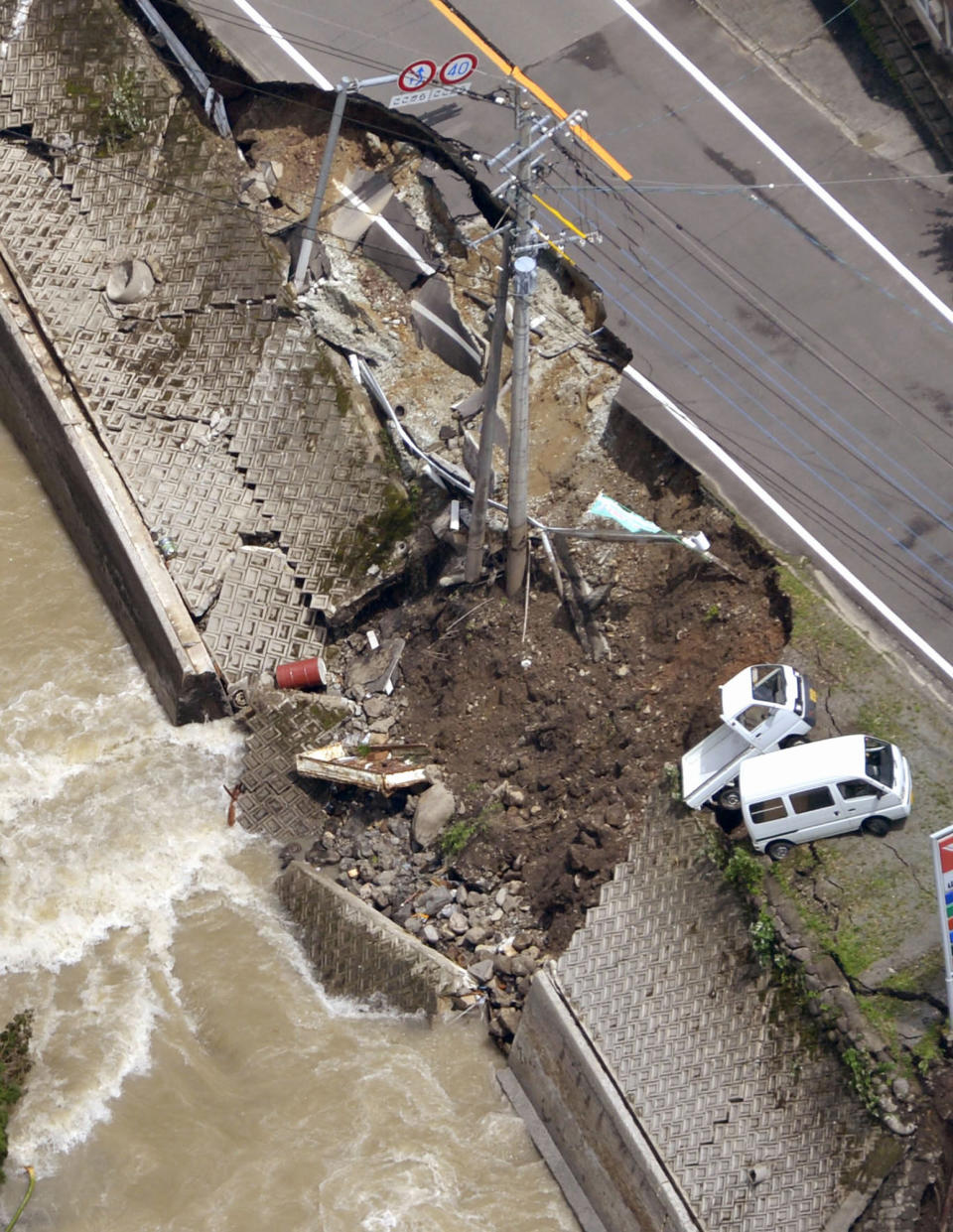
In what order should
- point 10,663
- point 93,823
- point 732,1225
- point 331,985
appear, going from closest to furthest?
point 732,1225, point 331,985, point 93,823, point 10,663

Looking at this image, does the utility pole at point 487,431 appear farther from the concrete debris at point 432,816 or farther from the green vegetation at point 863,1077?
the green vegetation at point 863,1077

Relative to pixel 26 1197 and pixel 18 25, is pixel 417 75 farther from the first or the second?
pixel 26 1197

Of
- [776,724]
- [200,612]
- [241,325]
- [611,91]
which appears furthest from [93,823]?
[611,91]

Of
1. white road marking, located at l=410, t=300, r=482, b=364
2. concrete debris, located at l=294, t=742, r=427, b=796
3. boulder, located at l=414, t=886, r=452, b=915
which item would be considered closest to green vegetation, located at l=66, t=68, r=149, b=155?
white road marking, located at l=410, t=300, r=482, b=364

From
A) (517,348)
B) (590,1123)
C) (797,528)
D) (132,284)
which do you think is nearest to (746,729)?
A: (797,528)

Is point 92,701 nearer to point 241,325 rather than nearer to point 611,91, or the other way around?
point 241,325

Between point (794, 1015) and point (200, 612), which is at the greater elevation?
point (794, 1015)
